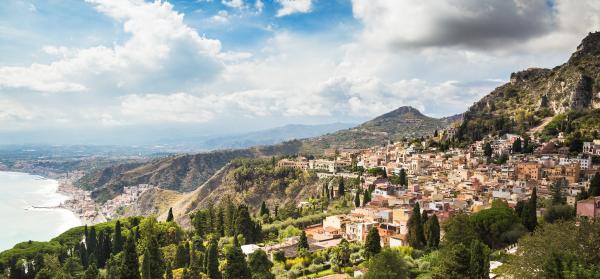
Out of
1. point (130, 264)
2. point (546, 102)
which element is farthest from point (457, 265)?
point (546, 102)

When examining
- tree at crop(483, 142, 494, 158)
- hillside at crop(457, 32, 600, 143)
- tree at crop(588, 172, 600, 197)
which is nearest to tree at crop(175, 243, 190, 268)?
tree at crop(588, 172, 600, 197)

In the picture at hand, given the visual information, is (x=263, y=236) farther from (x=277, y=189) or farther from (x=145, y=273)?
(x=277, y=189)

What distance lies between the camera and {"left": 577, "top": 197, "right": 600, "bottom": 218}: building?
3356 centimetres

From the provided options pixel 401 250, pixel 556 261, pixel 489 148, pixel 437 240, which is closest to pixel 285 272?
pixel 401 250

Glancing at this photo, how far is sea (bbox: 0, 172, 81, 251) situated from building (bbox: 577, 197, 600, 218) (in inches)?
3177

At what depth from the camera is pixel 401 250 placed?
3150 centimetres

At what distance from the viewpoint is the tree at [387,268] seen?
75.3 ft

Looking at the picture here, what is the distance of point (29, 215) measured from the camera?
10994 centimetres

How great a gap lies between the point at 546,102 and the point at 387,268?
85429 millimetres

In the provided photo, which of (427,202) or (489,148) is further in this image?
(489,148)

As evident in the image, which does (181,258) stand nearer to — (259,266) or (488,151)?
(259,266)

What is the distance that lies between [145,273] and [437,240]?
20.2m

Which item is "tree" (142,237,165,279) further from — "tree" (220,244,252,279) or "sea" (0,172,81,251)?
"sea" (0,172,81,251)

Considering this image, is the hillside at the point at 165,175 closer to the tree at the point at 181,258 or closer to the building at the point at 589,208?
the tree at the point at 181,258
